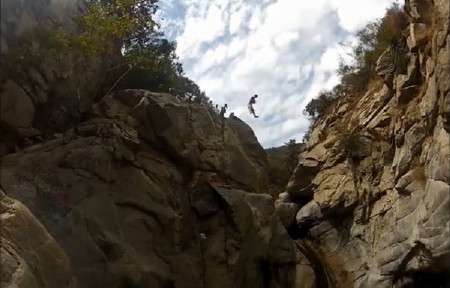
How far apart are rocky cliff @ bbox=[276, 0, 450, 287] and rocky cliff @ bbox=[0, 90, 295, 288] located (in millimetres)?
3157

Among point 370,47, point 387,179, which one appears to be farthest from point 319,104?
point 387,179

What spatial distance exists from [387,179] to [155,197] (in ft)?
34.1

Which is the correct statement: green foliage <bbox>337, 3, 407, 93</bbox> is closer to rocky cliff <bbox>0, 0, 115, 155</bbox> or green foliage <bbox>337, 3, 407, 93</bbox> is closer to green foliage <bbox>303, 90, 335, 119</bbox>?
green foliage <bbox>303, 90, 335, 119</bbox>

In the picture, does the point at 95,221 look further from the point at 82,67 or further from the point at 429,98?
the point at 429,98

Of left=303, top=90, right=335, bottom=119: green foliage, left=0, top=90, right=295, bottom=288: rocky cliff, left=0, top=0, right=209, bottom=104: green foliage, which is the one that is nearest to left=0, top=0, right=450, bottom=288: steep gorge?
left=0, top=90, right=295, bottom=288: rocky cliff

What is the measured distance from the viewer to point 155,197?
2141 cm

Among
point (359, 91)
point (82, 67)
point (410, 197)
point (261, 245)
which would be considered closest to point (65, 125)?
point (82, 67)

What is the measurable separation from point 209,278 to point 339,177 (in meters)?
9.93

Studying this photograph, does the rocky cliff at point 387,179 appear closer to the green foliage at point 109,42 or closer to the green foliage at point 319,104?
the green foliage at point 319,104

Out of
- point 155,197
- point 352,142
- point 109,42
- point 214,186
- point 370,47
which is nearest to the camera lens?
point 155,197

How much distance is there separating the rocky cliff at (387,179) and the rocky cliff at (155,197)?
3.16 metres

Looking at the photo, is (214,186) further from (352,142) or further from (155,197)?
(352,142)

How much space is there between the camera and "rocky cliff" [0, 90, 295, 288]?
1814cm

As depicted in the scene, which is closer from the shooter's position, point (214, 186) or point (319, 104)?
point (214, 186)
